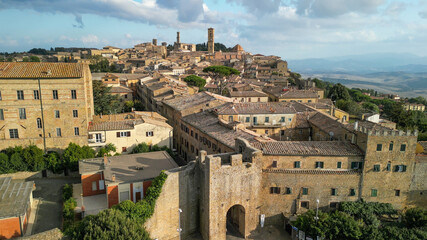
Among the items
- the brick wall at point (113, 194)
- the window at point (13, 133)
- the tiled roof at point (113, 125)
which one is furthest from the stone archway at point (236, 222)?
the window at point (13, 133)

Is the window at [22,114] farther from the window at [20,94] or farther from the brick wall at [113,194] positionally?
the brick wall at [113,194]

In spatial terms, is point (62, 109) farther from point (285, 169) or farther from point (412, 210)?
point (412, 210)

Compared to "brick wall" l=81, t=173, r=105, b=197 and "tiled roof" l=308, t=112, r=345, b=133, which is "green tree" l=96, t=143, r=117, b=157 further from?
"tiled roof" l=308, t=112, r=345, b=133

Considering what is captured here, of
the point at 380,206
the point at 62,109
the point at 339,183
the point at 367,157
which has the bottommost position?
the point at 380,206

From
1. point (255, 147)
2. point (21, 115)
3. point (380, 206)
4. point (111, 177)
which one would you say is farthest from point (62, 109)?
point (380, 206)

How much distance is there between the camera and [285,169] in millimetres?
29156

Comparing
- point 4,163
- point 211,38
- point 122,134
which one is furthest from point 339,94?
point 211,38

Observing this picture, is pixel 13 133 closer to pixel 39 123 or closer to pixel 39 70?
pixel 39 123

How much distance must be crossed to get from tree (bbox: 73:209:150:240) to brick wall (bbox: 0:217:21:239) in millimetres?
6487

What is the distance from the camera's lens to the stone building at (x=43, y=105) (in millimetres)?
36844

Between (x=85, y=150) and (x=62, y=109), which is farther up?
(x=62, y=109)

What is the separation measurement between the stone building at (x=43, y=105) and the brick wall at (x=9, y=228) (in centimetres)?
1530

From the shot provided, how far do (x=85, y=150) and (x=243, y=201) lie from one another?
2142 cm

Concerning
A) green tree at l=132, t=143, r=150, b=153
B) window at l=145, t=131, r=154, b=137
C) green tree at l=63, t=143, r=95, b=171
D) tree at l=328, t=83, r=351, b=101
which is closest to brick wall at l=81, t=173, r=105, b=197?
green tree at l=63, t=143, r=95, b=171
